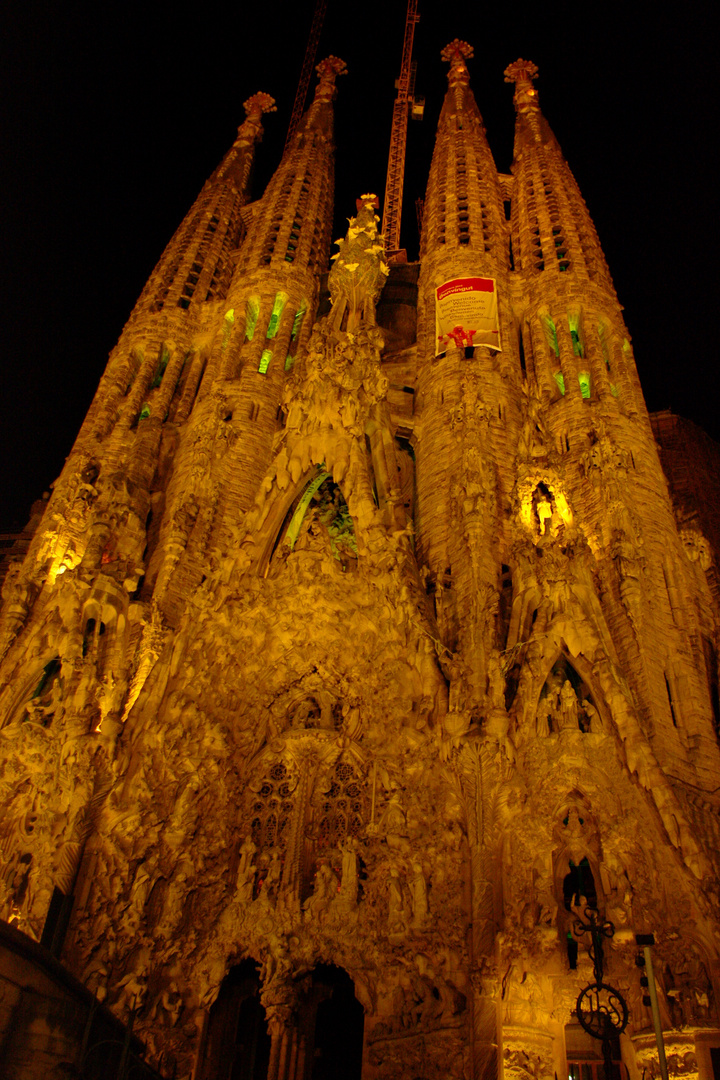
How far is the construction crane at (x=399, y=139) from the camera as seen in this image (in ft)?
120

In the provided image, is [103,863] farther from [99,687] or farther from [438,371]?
[438,371]

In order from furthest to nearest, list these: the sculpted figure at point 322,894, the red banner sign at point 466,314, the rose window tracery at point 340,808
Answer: the red banner sign at point 466,314 → the rose window tracery at point 340,808 → the sculpted figure at point 322,894

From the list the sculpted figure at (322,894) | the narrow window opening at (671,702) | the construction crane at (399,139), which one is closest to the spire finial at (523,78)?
the construction crane at (399,139)

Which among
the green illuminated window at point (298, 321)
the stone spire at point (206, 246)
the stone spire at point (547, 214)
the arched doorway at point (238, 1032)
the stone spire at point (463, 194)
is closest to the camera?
the arched doorway at point (238, 1032)

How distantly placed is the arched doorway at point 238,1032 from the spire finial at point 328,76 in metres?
35.2

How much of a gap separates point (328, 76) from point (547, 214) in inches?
701

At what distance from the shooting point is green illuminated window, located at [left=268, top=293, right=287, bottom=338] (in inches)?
995

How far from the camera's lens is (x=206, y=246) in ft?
92.6

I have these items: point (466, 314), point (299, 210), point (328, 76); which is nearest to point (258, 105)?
point (328, 76)

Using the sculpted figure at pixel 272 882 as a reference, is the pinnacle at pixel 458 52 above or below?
above

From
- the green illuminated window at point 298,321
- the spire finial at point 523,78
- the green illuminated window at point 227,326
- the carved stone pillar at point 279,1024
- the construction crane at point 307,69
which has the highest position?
the construction crane at point 307,69

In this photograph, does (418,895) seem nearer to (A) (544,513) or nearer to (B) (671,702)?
(B) (671,702)

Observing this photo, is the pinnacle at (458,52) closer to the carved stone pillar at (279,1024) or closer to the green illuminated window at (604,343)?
the green illuminated window at (604,343)

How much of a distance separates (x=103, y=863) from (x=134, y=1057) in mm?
3819
